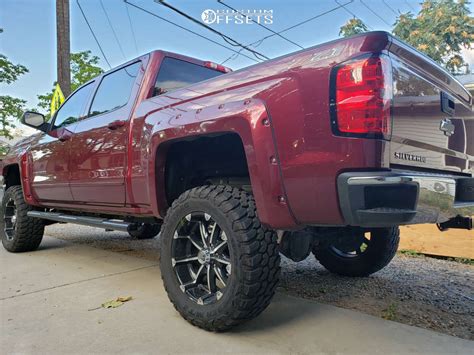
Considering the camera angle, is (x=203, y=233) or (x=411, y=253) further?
(x=411, y=253)

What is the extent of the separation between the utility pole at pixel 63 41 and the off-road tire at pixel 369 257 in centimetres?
772

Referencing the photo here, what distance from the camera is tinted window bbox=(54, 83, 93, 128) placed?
433 centimetres

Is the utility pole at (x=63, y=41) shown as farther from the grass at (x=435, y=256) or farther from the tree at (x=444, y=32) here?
the tree at (x=444, y=32)

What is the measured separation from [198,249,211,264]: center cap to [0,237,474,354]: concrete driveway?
0.43 metres

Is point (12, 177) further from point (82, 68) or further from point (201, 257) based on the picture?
point (82, 68)

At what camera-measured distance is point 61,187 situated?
4.25 metres

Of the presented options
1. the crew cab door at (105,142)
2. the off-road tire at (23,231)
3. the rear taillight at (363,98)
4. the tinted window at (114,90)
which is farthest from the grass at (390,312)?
the off-road tire at (23,231)

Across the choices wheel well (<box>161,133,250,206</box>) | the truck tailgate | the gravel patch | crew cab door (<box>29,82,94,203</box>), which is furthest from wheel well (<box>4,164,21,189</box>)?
the truck tailgate

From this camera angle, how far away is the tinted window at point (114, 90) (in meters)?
3.53

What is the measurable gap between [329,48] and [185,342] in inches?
72.9

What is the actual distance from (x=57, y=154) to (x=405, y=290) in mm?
3783

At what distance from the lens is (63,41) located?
904cm

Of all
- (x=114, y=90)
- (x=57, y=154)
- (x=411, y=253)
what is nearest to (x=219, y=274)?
(x=114, y=90)

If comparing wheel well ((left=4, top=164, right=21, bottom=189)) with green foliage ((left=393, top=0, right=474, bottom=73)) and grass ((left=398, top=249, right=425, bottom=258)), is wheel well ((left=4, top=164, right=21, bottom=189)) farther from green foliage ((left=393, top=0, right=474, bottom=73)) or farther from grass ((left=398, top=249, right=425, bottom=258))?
green foliage ((left=393, top=0, right=474, bottom=73))
